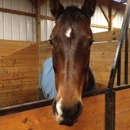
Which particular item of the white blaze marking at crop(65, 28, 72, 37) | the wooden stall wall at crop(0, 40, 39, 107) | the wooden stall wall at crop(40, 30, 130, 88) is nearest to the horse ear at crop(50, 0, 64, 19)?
the white blaze marking at crop(65, 28, 72, 37)

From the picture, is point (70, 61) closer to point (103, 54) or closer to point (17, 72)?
point (103, 54)

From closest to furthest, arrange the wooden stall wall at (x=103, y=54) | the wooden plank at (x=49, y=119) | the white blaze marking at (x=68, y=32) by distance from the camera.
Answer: the wooden plank at (x=49, y=119) < the white blaze marking at (x=68, y=32) < the wooden stall wall at (x=103, y=54)

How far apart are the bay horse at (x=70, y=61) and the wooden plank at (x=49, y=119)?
9 centimetres

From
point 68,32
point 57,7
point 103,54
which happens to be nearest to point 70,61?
point 68,32

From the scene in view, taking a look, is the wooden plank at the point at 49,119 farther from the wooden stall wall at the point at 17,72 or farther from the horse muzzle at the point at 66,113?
the wooden stall wall at the point at 17,72

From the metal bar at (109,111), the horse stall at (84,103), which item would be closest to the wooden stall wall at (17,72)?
the horse stall at (84,103)

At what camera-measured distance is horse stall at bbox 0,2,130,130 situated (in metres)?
0.74

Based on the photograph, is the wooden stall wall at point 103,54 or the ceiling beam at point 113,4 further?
the ceiling beam at point 113,4

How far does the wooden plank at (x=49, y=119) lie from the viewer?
2.24 ft

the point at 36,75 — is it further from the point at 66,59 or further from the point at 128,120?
the point at 66,59

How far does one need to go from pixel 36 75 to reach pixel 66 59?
2.61 m

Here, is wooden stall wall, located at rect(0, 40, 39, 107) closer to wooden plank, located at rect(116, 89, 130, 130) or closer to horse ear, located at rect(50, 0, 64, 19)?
horse ear, located at rect(50, 0, 64, 19)

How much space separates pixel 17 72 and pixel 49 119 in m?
2.42

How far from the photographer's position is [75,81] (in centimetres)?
78
